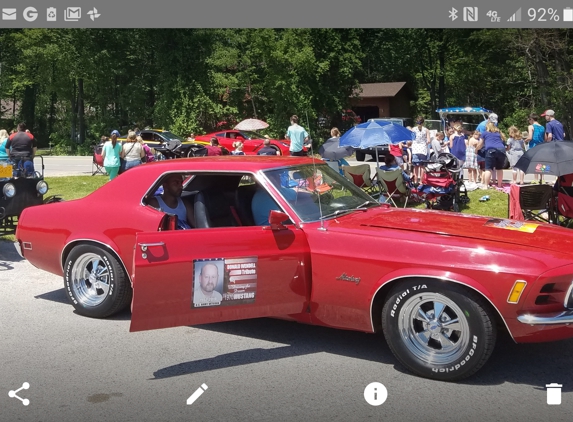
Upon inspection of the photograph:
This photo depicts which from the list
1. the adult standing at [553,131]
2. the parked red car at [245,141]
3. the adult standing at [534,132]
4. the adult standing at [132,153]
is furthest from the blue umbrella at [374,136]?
the parked red car at [245,141]

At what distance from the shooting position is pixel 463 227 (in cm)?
520

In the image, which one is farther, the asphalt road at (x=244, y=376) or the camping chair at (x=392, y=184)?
the camping chair at (x=392, y=184)

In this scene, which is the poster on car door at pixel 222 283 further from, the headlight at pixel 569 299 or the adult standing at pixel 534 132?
the adult standing at pixel 534 132

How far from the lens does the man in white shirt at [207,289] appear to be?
16.0 ft

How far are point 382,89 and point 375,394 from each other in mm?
46930

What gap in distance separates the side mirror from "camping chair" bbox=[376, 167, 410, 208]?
802 cm

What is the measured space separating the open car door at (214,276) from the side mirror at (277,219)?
0.17 ft

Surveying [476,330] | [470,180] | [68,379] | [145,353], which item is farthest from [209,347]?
[470,180]

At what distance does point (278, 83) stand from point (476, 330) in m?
32.5

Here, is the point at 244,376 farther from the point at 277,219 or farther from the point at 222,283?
the point at 277,219

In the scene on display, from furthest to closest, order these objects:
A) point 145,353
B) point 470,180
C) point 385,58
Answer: point 385,58
point 470,180
point 145,353
